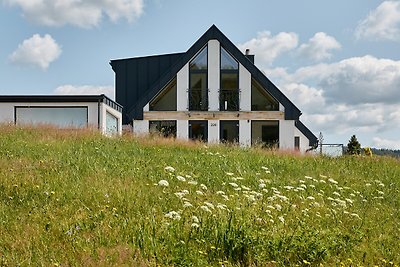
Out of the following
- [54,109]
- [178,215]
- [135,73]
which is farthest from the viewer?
[135,73]

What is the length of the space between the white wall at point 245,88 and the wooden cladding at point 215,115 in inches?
17.6

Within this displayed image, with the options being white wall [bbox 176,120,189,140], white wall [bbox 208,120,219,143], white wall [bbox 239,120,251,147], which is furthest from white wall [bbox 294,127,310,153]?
white wall [bbox 176,120,189,140]

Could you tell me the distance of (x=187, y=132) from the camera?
2645cm

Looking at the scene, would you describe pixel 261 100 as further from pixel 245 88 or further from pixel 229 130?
pixel 229 130

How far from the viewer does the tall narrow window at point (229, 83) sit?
26.7m

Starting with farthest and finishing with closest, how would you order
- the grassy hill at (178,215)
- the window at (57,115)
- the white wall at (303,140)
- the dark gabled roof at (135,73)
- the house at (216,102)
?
the dark gabled roof at (135,73) → the white wall at (303,140) → the house at (216,102) → the window at (57,115) → the grassy hill at (178,215)

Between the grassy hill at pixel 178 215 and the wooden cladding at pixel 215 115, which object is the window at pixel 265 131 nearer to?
the wooden cladding at pixel 215 115

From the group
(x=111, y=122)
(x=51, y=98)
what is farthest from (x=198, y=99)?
(x=51, y=98)

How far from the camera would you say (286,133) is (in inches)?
1030

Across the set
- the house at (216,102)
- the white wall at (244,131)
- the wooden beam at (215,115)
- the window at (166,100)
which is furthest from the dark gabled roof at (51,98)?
the white wall at (244,131)

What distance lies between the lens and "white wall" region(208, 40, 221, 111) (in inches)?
1051

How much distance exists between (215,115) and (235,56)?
3761 mm

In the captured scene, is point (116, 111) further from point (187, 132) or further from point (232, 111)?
point (232, 111)

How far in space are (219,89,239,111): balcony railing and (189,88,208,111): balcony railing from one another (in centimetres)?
91
